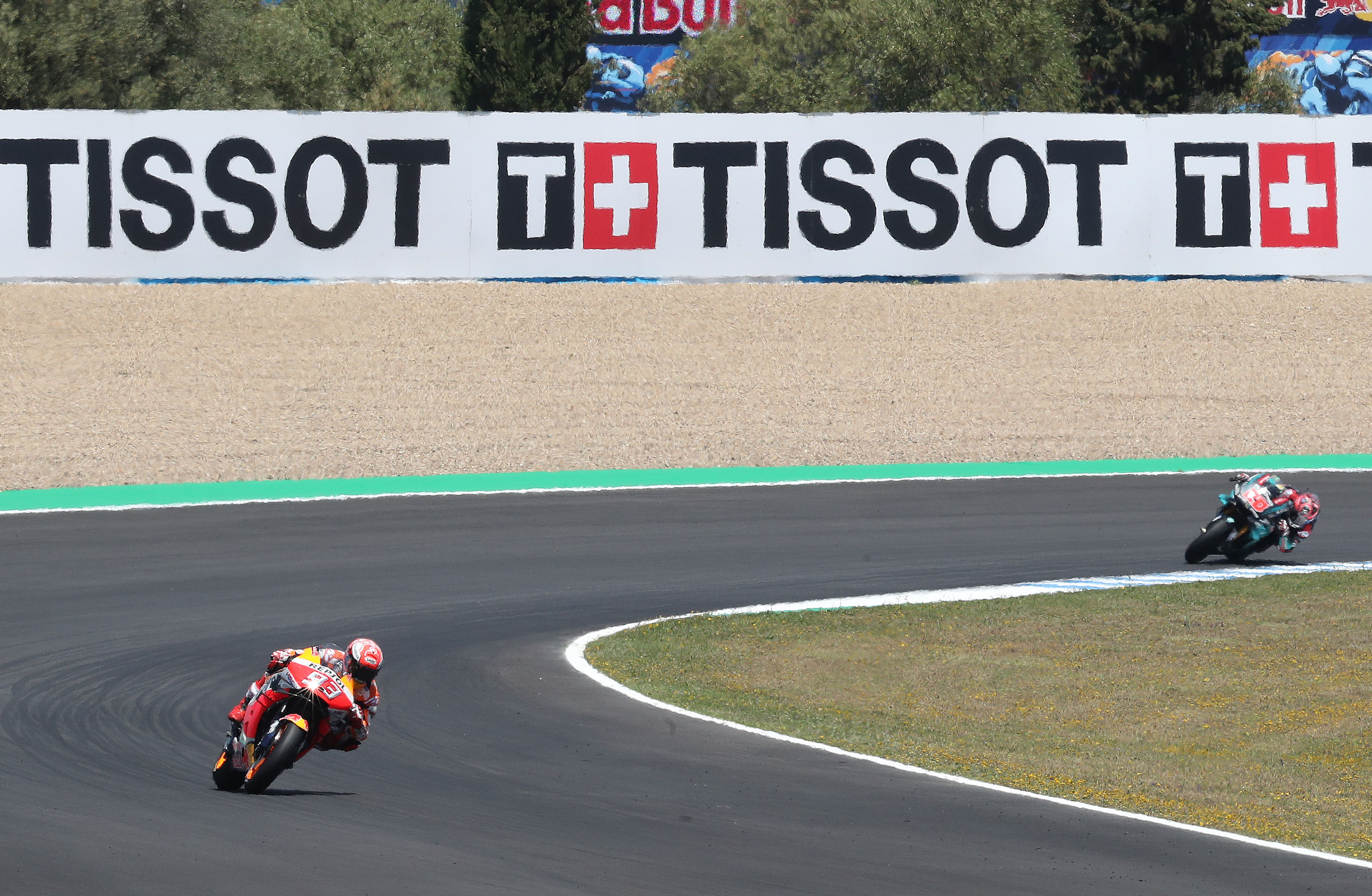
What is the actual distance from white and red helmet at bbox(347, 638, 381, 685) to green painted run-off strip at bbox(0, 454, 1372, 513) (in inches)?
453

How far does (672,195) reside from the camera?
93.2 feet

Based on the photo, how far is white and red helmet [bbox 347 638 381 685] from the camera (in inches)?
366

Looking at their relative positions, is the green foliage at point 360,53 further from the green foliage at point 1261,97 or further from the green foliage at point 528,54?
the green foliage at point 1261,97

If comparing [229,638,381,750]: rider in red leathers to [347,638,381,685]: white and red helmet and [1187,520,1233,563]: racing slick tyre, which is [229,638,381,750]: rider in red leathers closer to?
[347,638,381,685]: white and red helmet

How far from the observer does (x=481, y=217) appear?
28.3m

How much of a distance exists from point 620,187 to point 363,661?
1954 cm

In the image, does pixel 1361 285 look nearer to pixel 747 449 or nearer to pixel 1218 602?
pixel 747 449

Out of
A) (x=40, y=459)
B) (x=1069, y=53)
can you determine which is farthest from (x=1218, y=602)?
(x=1069, y=53)

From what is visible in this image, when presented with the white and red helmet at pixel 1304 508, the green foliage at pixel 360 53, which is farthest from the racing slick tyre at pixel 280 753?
the green foliage at pixel 360 53

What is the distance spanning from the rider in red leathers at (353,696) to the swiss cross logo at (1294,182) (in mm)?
22517

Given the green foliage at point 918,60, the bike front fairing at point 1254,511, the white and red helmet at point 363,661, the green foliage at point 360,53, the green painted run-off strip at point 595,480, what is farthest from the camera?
the green foliage at point 918,60

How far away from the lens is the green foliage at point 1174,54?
46.3m

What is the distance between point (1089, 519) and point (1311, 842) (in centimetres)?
1130

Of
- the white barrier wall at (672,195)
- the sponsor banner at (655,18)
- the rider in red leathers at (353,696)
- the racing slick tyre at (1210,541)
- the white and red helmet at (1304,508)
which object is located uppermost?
the sponsor banner at (655,18)
